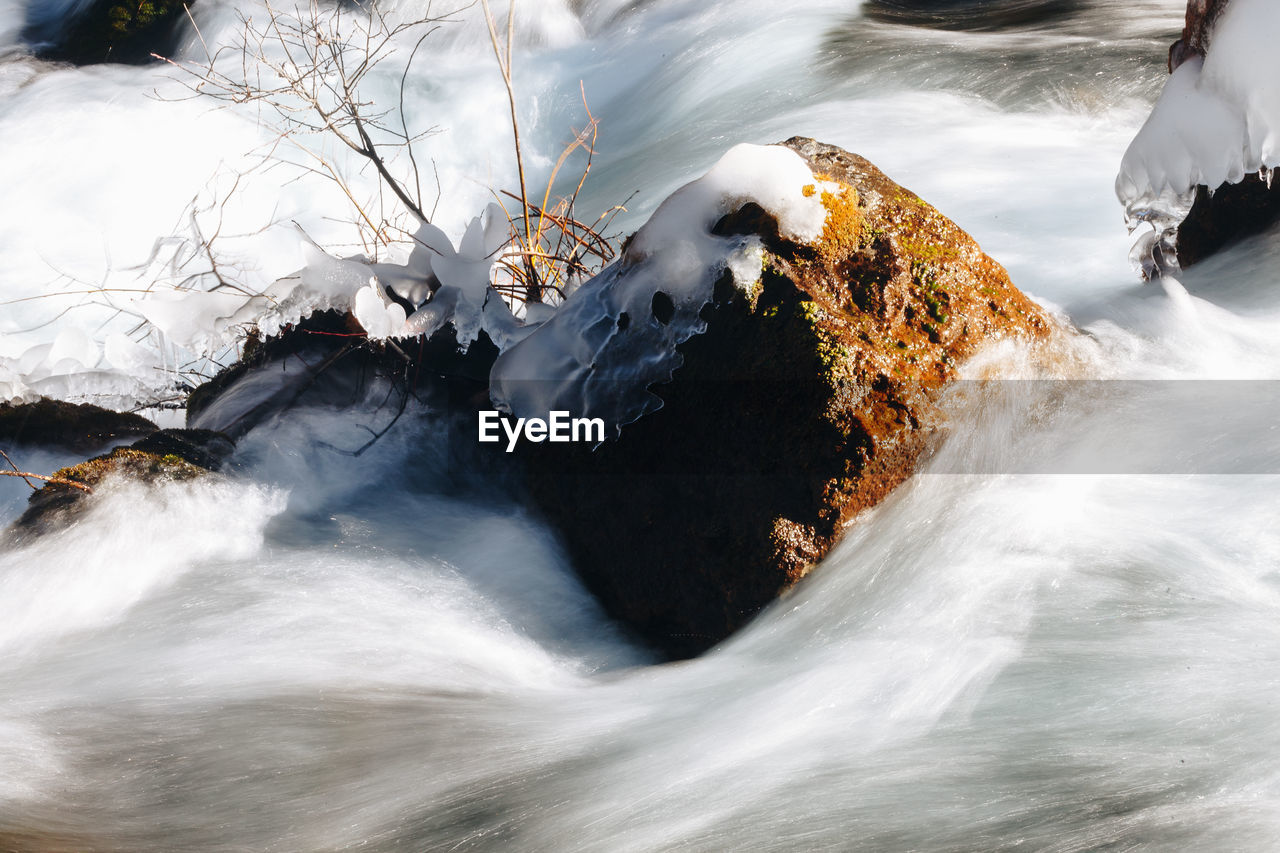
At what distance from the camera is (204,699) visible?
8.93 ft

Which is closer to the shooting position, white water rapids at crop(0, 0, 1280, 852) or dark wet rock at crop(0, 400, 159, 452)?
white water rapids at crop(0, 0, 1280, 852)

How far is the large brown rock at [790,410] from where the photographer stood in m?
2.93

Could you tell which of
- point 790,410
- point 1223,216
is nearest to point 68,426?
point 790,410

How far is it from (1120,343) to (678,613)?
5.71ft

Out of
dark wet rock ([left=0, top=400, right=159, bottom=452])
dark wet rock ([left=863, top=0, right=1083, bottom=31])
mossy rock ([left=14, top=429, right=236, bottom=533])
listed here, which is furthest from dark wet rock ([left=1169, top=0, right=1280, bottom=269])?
dark wet rock ([left=0, top=400, right=159, bottom=452])

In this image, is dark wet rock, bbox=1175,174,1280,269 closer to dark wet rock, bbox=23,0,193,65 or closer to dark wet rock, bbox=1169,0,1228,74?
dark wet rock, bbox=1169,0,1228,74

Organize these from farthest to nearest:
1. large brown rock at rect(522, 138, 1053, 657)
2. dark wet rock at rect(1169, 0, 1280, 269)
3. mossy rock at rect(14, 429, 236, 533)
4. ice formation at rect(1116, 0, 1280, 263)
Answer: dark wet rock at rect(1169, 0, 1280, 269)
ice formation at rect(1116, 0, 1280, 263)
mossy rock at rect(14, 429, 236, 533)
large brown rock at rect(522, 138, 1053, 657)

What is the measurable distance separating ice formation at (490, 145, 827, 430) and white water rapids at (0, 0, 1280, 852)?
0.58 metres

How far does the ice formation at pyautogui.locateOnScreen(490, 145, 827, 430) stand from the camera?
305 centimetres

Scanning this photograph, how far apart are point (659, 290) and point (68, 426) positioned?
7.97 ft

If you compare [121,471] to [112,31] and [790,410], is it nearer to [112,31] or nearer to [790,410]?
[790,410]

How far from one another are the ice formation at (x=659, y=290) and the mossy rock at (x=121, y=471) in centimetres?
117

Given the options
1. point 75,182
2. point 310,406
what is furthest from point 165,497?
point 75,182

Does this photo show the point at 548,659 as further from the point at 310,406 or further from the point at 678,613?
the point at 310,406
